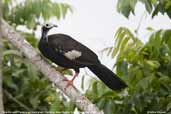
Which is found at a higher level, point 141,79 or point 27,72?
point 141,79

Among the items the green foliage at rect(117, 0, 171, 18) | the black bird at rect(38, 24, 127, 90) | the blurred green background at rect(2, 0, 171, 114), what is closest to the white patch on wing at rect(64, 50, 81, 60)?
the black bird at rect(38, 24, 127, 90)

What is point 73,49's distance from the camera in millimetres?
2738

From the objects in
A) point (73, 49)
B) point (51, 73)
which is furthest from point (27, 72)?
point (51, 73)

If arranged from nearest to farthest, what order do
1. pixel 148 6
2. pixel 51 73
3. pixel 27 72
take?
pixel 51 73 < pixel 148 6 < pixel 27 72

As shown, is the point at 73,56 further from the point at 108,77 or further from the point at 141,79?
the point at 141,79

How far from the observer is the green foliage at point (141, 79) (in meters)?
2.71

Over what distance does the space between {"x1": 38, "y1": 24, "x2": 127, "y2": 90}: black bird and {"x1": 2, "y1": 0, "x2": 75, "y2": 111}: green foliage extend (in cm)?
52

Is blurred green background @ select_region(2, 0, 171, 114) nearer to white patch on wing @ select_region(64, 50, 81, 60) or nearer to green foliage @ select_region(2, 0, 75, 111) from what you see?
white patch on wing @ select_region(64, 50, 81, 60)

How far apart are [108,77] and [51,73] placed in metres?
0.32

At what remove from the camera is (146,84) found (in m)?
2.64

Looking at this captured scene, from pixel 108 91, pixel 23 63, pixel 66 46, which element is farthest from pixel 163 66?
pixel 23 63

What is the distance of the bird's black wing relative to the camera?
2.71m

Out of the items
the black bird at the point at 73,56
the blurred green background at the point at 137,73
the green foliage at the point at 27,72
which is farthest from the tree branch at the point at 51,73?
the green foliage at the point at 27,72

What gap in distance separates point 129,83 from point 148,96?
0.38 feet
